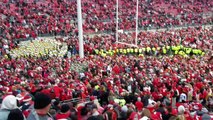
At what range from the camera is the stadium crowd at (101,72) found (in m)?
7.68

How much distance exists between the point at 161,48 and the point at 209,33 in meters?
7.90

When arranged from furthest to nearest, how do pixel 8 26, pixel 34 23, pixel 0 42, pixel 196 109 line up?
pixel 34 23
pixel 8 26
pixel 0 42
pixel 196 109

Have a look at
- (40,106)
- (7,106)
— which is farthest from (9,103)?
(40,106)

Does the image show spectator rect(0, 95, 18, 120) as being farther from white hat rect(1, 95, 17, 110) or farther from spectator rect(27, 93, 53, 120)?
spectator rect(27, 93, 53, 120)

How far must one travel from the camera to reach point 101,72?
1628 cm

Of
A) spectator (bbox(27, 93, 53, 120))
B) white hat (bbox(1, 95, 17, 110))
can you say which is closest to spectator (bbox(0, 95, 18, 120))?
white hat (bbox(1, 95, 17, 110))

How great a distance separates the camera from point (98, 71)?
16.4 m

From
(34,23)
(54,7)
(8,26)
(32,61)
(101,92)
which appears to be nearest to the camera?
(101,92)

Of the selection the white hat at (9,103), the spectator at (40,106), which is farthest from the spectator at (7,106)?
the spectator at (40,106)

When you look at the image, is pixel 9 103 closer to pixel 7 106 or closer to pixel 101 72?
pixel 7 106

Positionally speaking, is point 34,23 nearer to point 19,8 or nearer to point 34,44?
point 19,8

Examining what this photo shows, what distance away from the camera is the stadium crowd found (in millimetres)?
7681

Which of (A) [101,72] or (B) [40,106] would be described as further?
(A) [101,72]

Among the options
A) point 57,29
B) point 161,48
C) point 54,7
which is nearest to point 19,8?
point 54,7
